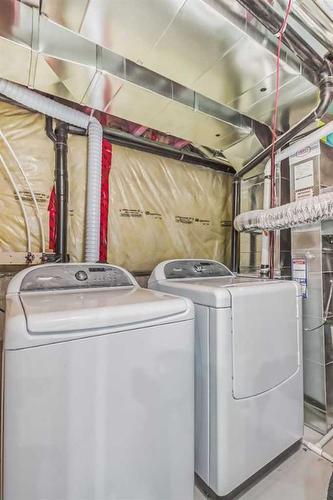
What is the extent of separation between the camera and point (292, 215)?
1.68 metres

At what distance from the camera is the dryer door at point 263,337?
127 centimetres

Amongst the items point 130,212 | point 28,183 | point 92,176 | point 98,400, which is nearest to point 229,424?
point 98,400

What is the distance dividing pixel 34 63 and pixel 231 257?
81.8 inches

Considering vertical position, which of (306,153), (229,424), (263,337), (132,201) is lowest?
(229,424)

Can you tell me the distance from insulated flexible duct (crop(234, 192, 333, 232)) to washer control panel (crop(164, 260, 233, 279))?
40 cm

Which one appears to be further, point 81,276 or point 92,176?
point 92,176

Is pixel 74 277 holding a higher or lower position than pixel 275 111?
lower

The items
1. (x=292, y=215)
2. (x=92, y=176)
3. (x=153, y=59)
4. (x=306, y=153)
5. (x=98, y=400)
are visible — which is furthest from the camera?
(x=306, y=153)

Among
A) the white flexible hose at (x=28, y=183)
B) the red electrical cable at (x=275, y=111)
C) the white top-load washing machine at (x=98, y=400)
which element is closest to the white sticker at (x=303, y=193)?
the red electrical cable at (x=275, y=111)

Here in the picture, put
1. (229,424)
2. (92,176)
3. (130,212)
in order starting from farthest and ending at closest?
(130,212), (92,176), (229,424)

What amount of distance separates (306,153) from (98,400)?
209 cm

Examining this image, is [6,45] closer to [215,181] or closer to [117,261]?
[117,261]

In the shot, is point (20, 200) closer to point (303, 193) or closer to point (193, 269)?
point (193, 269)

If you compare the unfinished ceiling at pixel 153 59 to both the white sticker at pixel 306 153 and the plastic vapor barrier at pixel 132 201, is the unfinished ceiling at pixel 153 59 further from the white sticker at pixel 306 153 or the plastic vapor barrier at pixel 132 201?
the plastic vapor barrier at pixel 132 201
